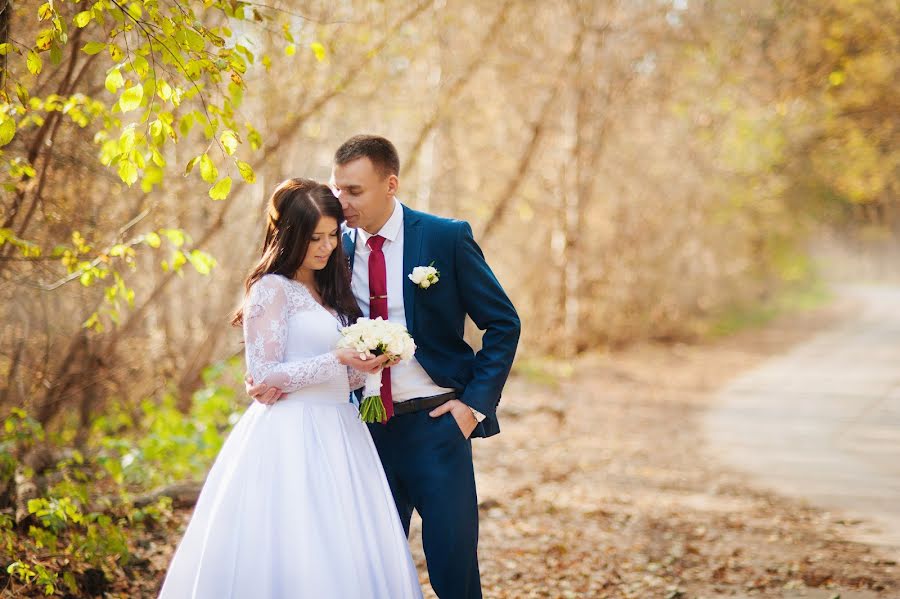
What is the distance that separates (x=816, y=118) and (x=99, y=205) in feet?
46.1

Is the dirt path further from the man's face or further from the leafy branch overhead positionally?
the leafy branch overhead

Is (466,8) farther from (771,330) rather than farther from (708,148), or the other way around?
(771,330)

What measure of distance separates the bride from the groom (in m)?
0.14

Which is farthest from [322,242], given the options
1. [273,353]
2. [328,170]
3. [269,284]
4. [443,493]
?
[328,170]

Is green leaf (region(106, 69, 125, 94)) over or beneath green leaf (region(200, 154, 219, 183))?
over

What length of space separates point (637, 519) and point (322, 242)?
455cm

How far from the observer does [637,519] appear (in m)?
7.22

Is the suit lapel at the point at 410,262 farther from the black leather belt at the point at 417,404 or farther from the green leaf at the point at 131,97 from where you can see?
the green leaf at the point at 131,97

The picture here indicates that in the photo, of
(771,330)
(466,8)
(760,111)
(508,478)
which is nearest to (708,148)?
(760,111)

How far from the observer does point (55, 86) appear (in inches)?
220

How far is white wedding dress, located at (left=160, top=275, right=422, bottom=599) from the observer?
337cm

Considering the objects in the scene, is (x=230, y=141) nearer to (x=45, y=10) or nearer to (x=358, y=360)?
(x=45, y=10)

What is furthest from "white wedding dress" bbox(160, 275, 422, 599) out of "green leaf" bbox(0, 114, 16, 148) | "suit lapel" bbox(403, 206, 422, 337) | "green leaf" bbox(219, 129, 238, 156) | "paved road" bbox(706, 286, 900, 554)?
"paved road" bbox(706, 286, 900, 554)

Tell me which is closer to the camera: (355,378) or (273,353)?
(273,353)
